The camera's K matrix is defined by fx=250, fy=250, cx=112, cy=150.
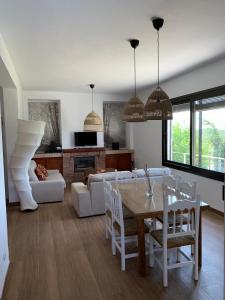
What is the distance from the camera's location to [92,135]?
7887 mm

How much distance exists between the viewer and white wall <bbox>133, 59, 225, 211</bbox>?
452 cm

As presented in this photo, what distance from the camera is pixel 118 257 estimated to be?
3062mm

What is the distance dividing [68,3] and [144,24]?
3.08ft

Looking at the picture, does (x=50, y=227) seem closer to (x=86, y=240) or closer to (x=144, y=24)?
(x=86, y=240)

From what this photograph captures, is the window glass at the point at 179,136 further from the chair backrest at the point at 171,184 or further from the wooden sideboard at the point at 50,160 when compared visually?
the wooden sideboard at the point at 50,160

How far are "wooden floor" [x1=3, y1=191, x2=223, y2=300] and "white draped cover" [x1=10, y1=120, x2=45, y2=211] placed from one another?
2.60ft

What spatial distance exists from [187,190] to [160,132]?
12.7 feet

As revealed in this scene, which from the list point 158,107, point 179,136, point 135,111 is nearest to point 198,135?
point 179,136

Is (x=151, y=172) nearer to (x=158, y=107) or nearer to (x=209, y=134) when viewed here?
(x=209, y=134)

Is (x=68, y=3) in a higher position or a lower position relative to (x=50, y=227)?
higher

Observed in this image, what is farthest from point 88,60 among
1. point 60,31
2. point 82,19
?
point 82,19

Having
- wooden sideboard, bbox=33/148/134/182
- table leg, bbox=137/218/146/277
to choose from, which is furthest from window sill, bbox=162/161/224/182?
table leg, bbox=137/218/146/277

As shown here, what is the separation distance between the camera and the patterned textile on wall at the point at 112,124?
330 inches

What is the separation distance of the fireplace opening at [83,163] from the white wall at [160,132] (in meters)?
1.48
